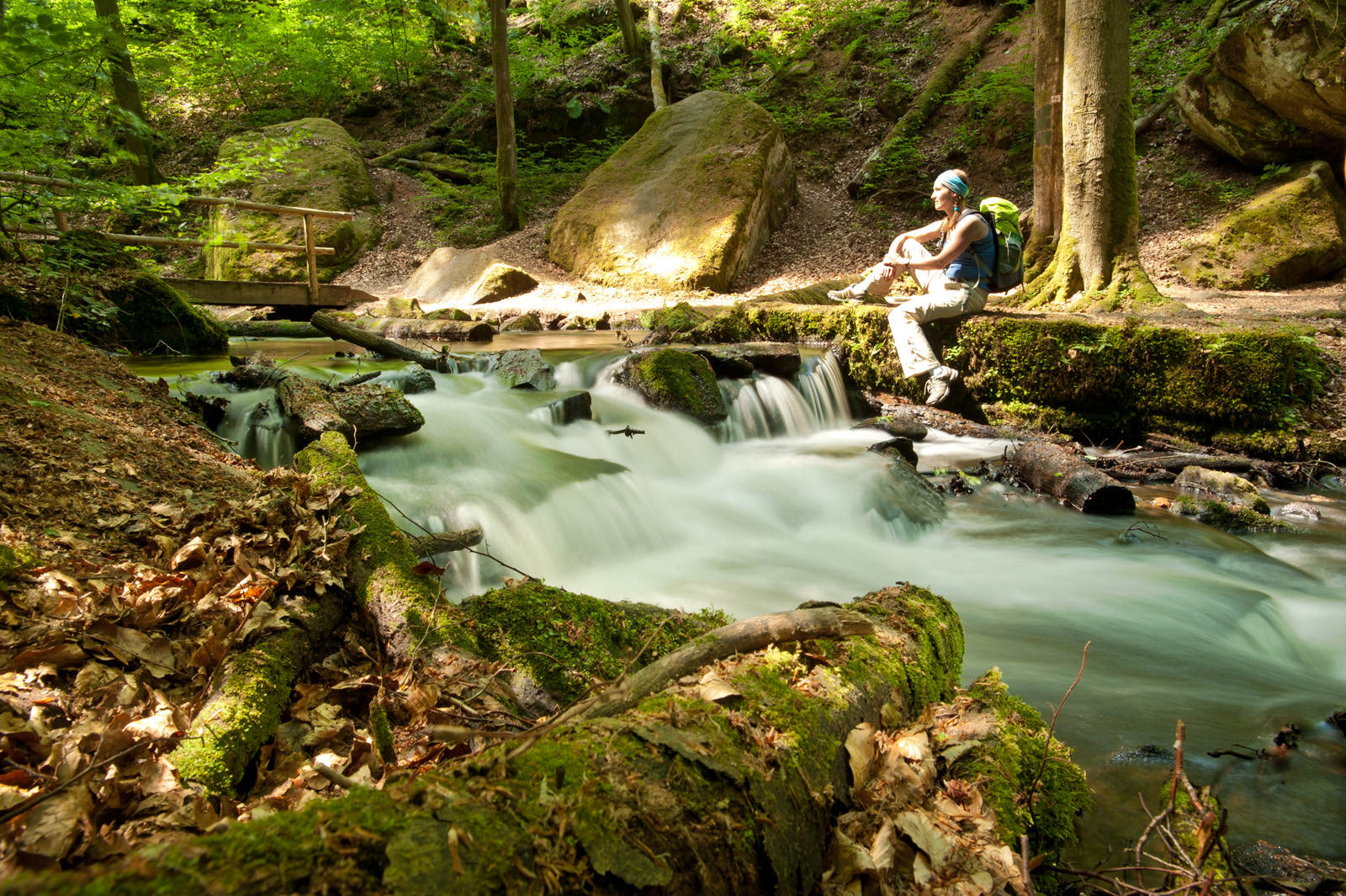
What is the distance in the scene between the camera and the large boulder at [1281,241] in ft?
37.0

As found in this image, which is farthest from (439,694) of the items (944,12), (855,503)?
(944,12)

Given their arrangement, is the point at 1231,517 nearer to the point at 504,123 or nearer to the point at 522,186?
the point at 504,123

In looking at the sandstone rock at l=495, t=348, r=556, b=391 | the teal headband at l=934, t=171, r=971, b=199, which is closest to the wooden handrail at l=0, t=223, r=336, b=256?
the sandstone rock at l=495, t=348, r=556, b=391

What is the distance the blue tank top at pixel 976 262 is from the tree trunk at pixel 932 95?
33.7 ft

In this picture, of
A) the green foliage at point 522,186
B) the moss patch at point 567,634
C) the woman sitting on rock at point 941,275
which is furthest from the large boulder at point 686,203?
the moss patch at point 567,634

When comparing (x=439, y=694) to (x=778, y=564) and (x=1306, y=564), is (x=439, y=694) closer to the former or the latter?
(x=778, y=564)

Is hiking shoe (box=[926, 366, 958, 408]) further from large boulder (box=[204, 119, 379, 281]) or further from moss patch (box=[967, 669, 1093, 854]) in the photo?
large boulder (box=[204, 119, 379, 281])

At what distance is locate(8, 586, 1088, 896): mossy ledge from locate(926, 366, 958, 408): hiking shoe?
715 centimetres

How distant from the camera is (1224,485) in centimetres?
636

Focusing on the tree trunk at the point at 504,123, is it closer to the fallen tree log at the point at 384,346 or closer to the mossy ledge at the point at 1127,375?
the fallen tree log at the point at 384,346

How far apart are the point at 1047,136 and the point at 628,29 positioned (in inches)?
627

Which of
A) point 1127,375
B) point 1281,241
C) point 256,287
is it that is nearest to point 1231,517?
point 1127,375

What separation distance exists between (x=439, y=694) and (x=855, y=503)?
196 inches

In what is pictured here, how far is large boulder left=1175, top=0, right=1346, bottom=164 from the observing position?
36.3ft
